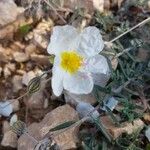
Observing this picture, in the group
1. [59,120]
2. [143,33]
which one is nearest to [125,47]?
[143,33]

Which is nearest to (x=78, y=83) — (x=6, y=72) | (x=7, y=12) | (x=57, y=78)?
(x=57, y=78)

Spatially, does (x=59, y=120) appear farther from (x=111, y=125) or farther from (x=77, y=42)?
(x=77, y=42)

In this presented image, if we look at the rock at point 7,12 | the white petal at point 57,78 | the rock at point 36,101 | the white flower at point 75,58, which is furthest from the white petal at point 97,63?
the rock at point 7,12

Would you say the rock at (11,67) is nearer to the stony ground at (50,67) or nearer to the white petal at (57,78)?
the stony ground at (50,67)

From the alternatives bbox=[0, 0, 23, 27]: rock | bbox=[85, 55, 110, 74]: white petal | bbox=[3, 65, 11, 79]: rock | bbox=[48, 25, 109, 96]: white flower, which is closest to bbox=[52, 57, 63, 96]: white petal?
bbox=[48, 25, 109, 96]: white flower

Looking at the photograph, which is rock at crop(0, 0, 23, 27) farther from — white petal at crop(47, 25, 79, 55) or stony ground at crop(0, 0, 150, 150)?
white petal at crop(47, 25, 79, 55)

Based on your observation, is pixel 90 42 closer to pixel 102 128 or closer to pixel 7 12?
pixel 102 128
